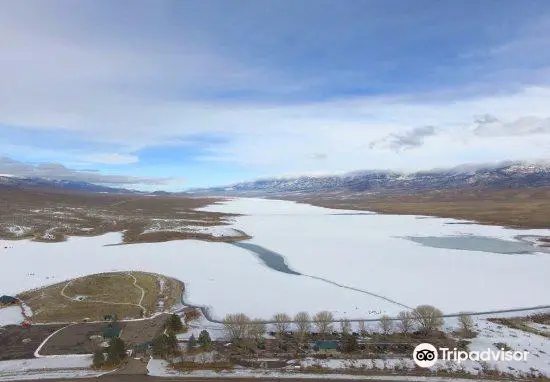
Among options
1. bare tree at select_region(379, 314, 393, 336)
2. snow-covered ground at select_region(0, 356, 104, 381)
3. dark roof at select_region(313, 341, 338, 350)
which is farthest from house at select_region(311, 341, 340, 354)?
snow-covered ground at select_region(0, 356, 104, 381)


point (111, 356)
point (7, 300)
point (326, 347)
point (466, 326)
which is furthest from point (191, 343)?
point (7, 300)

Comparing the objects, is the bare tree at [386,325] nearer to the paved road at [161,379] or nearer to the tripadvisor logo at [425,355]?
the tripadvisor logo at [425,355]

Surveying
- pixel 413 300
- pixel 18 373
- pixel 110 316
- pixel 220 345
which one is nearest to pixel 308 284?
pixel 413 300

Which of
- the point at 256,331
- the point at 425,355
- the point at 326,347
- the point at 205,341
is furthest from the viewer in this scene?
the point at 256,331

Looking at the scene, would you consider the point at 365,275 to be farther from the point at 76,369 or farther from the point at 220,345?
the point at 76,369

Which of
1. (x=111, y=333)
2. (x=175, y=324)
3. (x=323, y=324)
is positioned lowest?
(x=111, y=333)

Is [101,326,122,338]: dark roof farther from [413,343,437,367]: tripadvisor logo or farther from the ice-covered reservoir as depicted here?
[413,343,437,367]: tripadvisor logo

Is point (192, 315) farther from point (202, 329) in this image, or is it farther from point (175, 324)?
point (175, 324)
